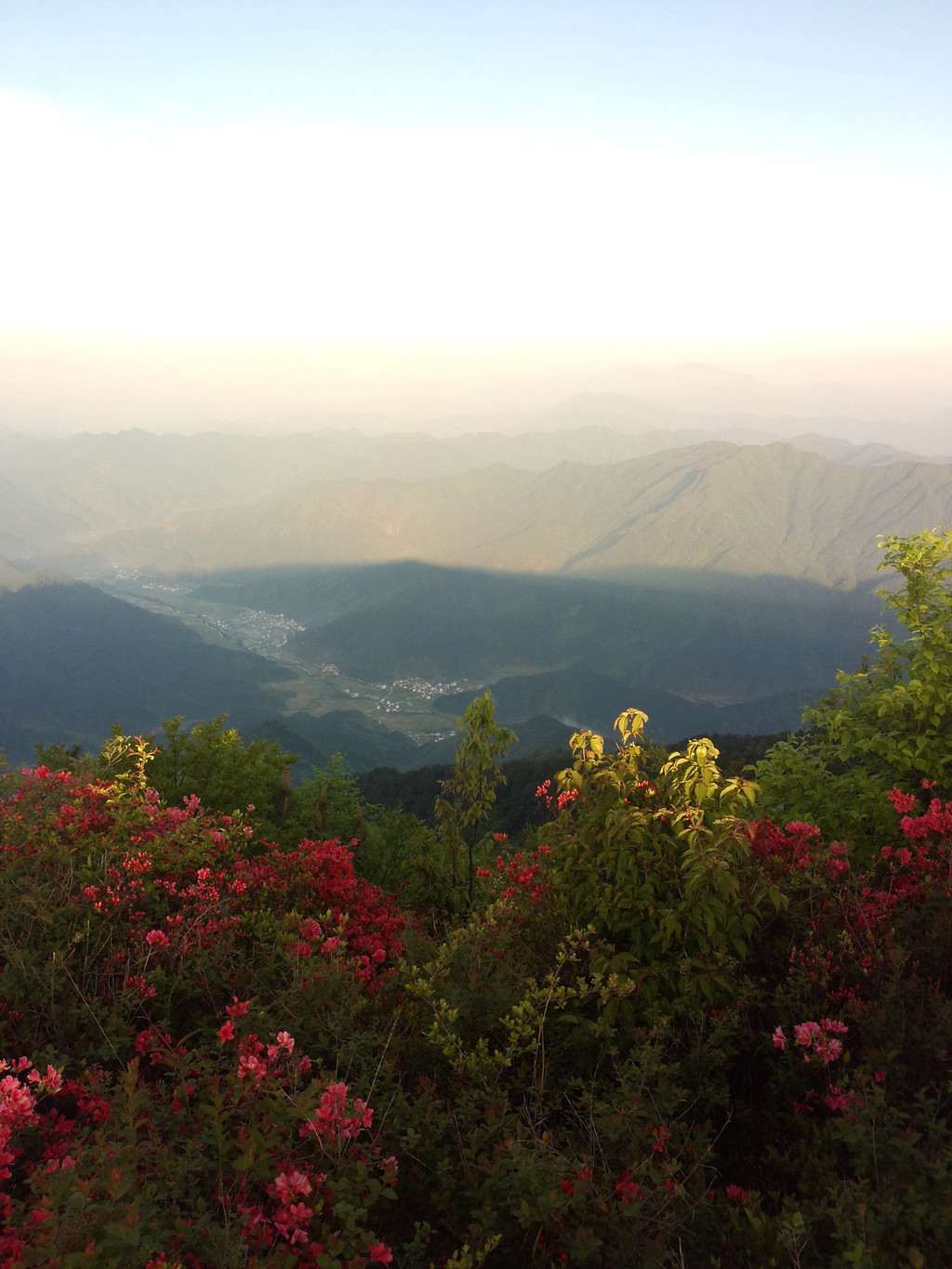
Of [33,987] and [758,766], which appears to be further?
[758,766]

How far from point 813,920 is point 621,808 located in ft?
6.56

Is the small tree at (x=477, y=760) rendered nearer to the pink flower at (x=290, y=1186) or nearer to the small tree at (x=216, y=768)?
the small tree at (x=216, y=768)

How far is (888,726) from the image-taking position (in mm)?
11844

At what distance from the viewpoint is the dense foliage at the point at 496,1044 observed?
3553mm

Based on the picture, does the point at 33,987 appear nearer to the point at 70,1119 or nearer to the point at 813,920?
the point at 70,1119

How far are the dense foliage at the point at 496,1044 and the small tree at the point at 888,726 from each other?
6.66 feet

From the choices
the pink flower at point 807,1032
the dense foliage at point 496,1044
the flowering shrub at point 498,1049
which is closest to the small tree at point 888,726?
the dense foliage at point 496,1044

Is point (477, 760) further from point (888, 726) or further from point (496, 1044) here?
point (888, 726)

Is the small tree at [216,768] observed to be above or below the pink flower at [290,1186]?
below

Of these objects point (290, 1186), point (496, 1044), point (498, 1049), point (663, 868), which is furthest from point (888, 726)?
point (290, 1186)

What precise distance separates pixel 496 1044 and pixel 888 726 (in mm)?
9226

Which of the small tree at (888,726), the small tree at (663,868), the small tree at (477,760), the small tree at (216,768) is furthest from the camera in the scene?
the small tree at (216,768)

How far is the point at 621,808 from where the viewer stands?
6414mm

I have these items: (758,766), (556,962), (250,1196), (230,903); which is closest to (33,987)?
(230,903)
